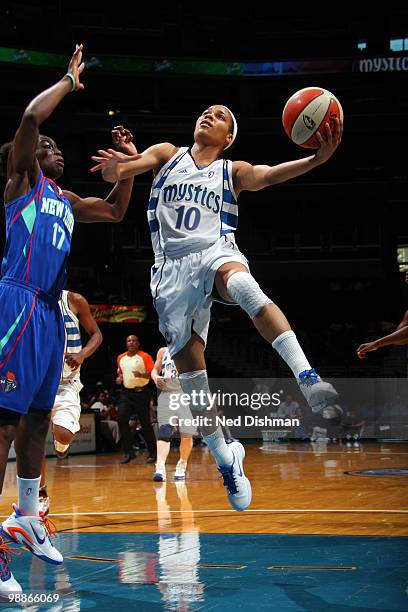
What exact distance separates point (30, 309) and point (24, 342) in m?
0.18

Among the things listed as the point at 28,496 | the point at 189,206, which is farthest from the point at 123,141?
the point at 28,496

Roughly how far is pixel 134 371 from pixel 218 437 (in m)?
8.23

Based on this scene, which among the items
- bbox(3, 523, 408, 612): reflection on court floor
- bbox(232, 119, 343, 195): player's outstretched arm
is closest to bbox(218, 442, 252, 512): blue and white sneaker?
bbox(3, 523, 408, 612): reflection on court floor

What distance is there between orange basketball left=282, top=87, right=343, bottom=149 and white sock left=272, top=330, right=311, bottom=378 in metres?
1.20

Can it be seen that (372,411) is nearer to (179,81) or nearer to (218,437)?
(218,437)

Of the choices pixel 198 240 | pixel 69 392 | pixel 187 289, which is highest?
pixel 198 240

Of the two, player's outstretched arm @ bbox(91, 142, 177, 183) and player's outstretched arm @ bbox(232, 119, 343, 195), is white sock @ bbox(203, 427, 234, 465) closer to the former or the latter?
player's outstretched arm @ bbox(232, 119, 343, 195)

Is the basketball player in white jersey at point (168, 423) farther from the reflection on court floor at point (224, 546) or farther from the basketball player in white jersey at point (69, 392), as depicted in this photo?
the basketball player in white jersey at point (69, 392)

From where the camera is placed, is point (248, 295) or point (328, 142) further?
point (328, 142)

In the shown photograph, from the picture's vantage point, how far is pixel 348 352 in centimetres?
2395

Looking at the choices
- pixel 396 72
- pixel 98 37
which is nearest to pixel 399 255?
pixel 396 72

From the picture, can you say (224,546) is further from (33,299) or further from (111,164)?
(111,164)

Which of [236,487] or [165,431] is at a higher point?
[165,431]

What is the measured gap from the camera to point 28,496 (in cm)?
462
